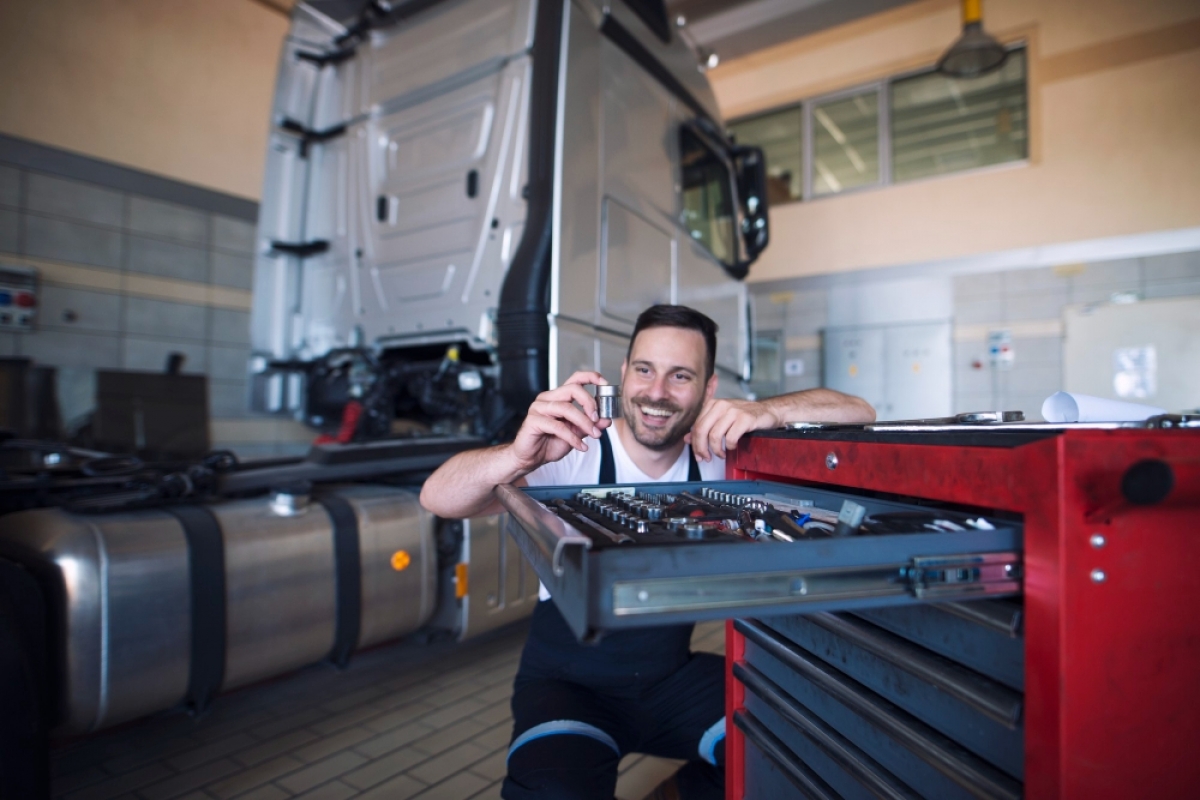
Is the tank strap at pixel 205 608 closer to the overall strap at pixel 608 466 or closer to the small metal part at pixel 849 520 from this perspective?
the overall strap at pixel 608 466

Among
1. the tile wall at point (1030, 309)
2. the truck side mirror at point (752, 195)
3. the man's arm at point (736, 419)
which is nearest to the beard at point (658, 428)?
the man's arm at point (736, 419)

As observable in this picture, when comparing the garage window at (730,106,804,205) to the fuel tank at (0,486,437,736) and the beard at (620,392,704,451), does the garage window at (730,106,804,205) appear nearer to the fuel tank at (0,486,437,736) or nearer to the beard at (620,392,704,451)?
the beard at (620,392,704,451)

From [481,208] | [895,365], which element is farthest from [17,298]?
[895,365]

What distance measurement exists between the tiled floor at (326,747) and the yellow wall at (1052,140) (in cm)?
560

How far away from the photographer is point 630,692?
1466mm

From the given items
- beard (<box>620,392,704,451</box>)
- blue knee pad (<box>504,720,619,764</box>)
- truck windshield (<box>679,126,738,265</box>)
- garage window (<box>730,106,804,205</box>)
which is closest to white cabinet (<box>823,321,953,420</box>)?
garage window (<box>730,106,804,205</box>)

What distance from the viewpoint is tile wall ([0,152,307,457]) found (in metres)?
3.71

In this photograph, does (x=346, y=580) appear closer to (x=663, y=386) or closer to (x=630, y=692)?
(x=630, y=692)

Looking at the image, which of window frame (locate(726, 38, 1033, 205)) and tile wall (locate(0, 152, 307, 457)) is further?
window frame (locate(726, 38, 1033, 205))

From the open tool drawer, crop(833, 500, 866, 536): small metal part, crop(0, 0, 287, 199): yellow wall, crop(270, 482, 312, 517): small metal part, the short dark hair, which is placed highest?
crop(0, 0, 287, 199): yellow wall

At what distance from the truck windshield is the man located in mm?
1704

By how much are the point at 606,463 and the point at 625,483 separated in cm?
40

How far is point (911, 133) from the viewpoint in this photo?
253 inches

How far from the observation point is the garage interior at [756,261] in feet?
6.77
